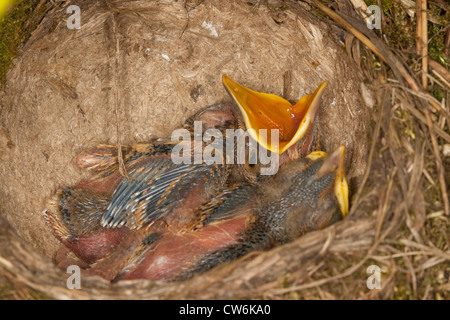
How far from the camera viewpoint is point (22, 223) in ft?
6.74

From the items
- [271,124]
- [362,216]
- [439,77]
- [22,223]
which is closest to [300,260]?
[362,216]

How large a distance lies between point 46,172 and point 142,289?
950 millimetres

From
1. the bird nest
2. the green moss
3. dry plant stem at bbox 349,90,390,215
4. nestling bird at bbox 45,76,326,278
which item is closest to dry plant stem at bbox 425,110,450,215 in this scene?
the bird nest

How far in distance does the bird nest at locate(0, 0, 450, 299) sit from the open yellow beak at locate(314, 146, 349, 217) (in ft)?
0.28

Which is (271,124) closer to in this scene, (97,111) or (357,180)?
(357,180)

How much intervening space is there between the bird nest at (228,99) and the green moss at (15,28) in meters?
0.03

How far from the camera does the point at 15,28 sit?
6.30ft

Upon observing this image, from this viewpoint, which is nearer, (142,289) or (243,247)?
(142,289)

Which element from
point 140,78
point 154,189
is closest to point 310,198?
point 154,189

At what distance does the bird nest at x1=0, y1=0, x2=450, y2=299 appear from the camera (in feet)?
4.67

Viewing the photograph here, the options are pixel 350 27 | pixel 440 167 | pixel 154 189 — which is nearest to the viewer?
pixel 440 167

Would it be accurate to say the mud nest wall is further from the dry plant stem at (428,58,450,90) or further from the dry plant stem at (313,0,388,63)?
the dry plant stem at (428,58,450,90)

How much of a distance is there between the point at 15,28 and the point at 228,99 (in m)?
0.91

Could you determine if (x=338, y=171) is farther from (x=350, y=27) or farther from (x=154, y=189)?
(x=154, y=189)
